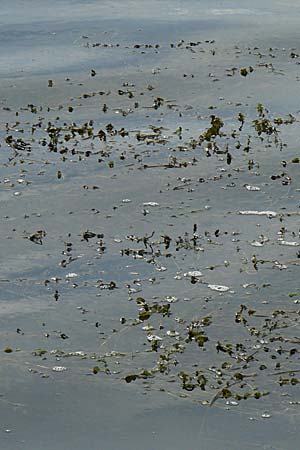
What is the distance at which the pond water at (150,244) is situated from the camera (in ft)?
20.2

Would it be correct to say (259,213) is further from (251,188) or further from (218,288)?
(218,288)

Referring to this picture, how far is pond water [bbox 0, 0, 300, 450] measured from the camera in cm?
617

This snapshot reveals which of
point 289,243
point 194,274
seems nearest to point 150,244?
point 194,274

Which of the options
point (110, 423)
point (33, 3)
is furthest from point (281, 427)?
point (33, 3)

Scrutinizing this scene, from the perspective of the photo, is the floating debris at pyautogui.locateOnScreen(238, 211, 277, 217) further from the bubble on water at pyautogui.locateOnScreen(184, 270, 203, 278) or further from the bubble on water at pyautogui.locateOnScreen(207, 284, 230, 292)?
the bubble on water at pyautogui.locateOnScreen(207, 284, 230, 292)

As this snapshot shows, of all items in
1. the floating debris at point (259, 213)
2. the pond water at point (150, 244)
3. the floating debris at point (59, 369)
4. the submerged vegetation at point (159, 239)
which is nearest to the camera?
the pond water at point (150, 244)

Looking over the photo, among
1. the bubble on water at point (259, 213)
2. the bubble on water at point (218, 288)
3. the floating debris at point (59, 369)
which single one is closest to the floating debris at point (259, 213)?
the bubble on water at point (259, 213)

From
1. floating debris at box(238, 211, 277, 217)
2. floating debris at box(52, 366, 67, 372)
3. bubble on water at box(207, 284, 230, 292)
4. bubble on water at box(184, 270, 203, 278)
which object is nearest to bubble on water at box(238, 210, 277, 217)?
floating debris at box(238, 211, 277, 217)

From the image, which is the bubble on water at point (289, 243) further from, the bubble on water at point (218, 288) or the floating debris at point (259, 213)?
the bubble on water at point (218, 288)

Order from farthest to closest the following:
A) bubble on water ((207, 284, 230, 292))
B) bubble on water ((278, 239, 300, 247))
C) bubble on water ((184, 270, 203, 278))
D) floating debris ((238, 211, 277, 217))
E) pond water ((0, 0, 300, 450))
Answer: floating debris ((238, 211, 277, 217)) < bubble on water ((278, 239, 300, 247)) < bubble on water ((184, 270, 203, 278)) < bubble on water ((207, 284, 230, 292)) < pond water ((0, 0, 300, 450))

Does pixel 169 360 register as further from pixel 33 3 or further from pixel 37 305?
pixel 33 3

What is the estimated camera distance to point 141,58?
45.1 ft

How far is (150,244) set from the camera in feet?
26.9

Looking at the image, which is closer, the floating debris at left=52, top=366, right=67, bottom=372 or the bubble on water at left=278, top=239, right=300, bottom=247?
the floating debris at left=52, top=366, right=67, bottom=372
